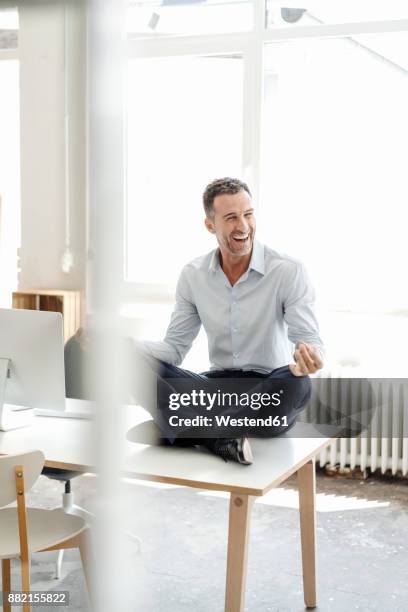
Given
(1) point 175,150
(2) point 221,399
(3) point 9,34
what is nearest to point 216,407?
(2) point 221,399

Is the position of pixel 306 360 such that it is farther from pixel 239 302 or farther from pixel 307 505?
pixel 239 302

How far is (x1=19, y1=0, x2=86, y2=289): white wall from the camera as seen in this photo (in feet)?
13.2

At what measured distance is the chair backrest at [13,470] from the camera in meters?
1.69

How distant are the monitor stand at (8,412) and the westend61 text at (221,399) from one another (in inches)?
19.3

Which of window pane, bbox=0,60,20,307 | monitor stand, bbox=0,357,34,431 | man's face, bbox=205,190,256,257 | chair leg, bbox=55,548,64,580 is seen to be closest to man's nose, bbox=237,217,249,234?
man's face, bbox=205,190,256,257

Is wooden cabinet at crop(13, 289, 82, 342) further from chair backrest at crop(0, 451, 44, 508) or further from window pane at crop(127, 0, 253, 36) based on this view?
chair backrest at crop(0, 451, 44, 508)

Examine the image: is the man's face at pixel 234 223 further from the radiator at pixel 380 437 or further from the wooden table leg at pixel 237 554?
the radiator at pixel 380 437

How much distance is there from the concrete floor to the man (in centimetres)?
66

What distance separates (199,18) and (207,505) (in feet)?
7.61

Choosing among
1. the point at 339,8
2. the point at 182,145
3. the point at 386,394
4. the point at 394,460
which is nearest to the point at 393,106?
the point at 339,8

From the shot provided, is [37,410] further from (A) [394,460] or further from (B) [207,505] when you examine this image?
(A) [394,460]

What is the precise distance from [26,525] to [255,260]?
109cm

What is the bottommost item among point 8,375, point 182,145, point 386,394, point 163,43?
point 386,394

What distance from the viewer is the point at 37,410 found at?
2359mm
